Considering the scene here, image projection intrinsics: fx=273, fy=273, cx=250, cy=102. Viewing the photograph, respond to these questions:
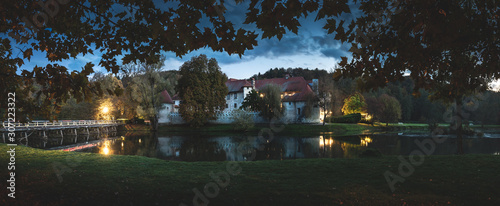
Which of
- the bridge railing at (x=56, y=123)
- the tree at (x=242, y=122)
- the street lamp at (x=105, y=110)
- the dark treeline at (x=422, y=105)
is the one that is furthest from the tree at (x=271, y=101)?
the street lamp at (x=105, y=110)

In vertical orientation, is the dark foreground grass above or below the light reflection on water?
above

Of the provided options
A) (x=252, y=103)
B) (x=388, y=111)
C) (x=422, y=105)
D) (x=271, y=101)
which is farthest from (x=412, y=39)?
(x=422, y=105)

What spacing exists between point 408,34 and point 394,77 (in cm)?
100

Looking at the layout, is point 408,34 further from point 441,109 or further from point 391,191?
point 441,109

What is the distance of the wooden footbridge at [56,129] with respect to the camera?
93.3 ft

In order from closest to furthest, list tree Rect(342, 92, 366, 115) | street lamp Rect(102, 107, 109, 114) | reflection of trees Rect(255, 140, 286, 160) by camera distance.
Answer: reflection of trees Rect(255, 140, 286, 160) → street lamp Rect(102, 107, 109, 114) → tree Rect(342, 92, 366, 115)

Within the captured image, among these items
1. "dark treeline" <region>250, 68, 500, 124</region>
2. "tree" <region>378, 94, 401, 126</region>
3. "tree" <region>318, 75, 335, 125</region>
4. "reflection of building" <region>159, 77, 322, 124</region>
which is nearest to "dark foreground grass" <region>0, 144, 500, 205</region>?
"tree" <region>318, 75, 335, 125</region>

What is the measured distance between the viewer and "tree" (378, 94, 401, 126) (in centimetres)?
5207

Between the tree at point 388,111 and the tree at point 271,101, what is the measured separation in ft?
72.7

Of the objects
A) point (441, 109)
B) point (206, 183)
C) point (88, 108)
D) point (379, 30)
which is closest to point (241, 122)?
point (88, 108)

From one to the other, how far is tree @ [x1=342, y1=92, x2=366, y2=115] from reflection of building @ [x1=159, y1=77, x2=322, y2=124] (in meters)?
7.98

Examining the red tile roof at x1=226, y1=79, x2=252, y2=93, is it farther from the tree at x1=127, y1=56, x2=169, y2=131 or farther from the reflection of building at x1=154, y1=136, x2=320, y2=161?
the reflection of building at x1=154, y1=136, x2=320, y2=161

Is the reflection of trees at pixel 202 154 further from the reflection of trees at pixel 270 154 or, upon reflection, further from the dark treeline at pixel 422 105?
the dark treeline at pixel 422 105

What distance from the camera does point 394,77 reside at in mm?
5500
